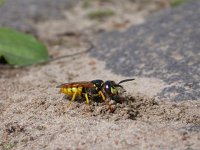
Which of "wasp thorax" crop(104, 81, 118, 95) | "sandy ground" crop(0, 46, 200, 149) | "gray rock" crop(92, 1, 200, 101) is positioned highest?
"gray rock" crop(92, 1, 200, 101)

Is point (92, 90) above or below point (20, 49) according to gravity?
below

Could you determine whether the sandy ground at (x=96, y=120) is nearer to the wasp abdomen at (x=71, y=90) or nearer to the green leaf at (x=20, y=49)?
the wasp abdomen at (x=71, y=90)

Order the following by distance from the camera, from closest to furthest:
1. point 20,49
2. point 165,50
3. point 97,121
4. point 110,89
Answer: point 97,121 → point 110,89 → point 165,50 → point 20,49

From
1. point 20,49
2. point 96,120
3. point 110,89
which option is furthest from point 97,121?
point 20,49

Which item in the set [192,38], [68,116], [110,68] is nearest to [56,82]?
[110,68]

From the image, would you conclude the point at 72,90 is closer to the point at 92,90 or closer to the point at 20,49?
the point at 92,90

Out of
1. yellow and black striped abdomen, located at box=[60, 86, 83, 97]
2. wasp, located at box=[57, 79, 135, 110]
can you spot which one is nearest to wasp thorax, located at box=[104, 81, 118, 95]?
wasp, located at box=[57, 79, 135, 110]

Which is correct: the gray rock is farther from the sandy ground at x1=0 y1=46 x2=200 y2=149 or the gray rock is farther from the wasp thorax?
the wasp thorax

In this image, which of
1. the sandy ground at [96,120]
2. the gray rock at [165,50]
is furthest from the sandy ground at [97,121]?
the gray rock at [165,50]
